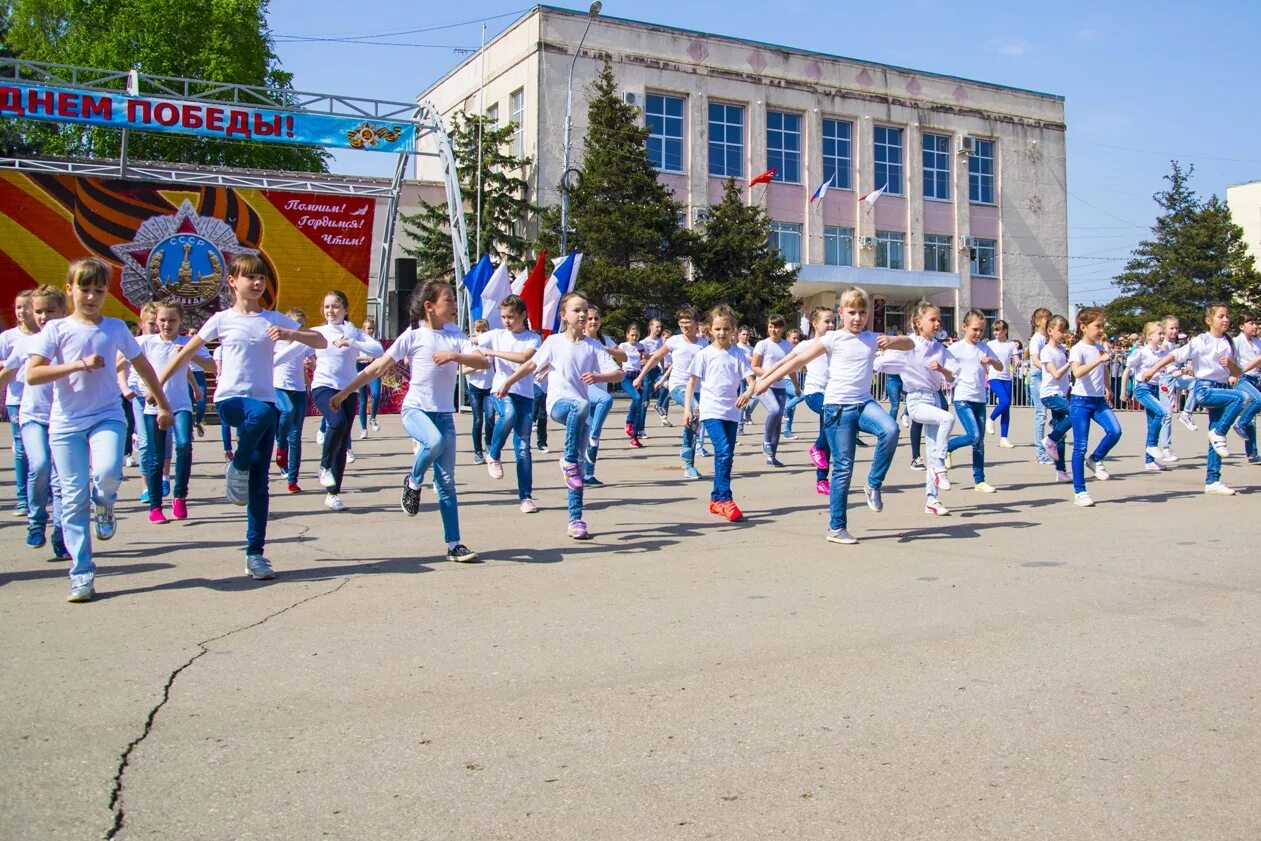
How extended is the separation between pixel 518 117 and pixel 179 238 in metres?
21.2

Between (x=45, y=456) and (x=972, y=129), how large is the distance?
2018 inches

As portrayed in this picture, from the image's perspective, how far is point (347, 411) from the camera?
10852 mm

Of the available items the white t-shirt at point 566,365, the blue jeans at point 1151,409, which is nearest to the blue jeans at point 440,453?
the white t-shirt at point 566,365

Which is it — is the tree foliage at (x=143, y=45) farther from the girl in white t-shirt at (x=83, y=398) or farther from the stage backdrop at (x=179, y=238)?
the girl in white t-shirt at (x=83, y=398)

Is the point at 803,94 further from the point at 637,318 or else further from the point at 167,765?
the point at 167,765

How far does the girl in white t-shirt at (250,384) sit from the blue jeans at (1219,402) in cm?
931

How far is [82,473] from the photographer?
6570 millimetres

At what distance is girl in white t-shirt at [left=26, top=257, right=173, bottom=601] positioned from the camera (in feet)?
21.4

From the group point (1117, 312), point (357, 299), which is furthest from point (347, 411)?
point (1117, 312)

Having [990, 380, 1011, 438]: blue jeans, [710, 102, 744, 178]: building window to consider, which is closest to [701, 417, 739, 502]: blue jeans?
[990, 380, 1011, 438]: blue jeans

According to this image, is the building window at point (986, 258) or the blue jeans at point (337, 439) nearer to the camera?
the blue jeans at point (337, 439)

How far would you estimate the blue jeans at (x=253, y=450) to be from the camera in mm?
7145

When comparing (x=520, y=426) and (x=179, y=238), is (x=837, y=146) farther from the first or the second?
(x=520, y=426)

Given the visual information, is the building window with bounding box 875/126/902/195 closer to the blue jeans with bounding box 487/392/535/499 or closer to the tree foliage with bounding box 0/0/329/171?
the tree foliage with bounding box 0/0/329/171
